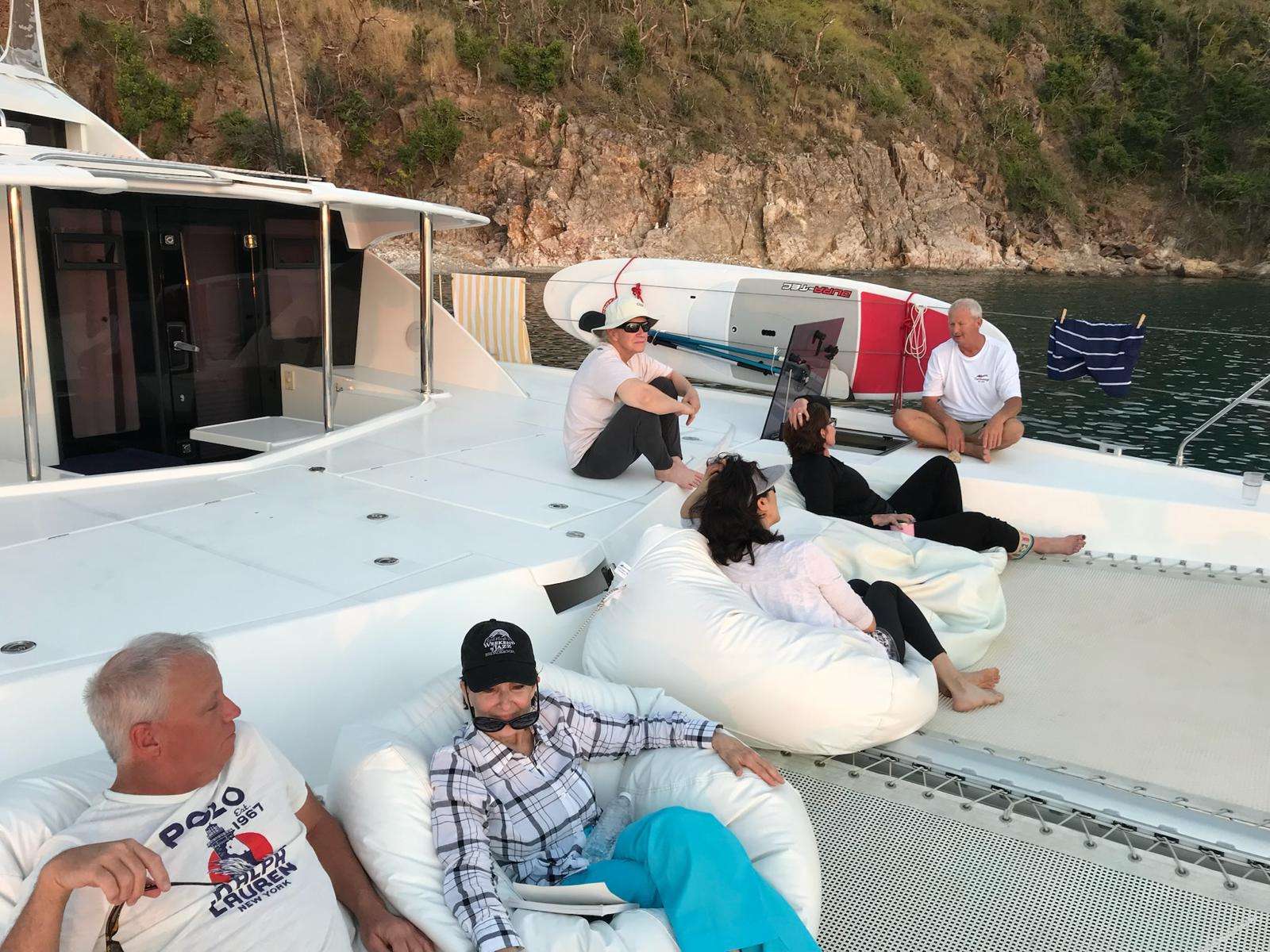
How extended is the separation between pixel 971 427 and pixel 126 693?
4.57 meters

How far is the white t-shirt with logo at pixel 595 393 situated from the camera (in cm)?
447

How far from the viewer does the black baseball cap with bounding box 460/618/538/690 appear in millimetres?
2096

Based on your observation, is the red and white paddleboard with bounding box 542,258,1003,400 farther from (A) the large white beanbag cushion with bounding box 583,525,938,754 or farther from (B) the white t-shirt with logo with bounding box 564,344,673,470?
(A) the large white beanbag cushion with bounding box 583,525,938,754

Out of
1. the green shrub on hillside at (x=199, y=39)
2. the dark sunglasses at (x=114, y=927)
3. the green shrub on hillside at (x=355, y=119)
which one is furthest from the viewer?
the green shrub on hillside at (x=355, y=119)

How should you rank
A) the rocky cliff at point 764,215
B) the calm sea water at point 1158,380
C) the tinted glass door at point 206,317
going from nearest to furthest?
the tinted glass door at point 206,317 → the calm sea water at point 1158,380 → the rocky cliff at point 764,215

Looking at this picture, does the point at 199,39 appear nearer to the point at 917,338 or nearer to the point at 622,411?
the point at 917,338

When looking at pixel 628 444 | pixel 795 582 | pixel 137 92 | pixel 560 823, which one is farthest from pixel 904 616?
pixel 137 92

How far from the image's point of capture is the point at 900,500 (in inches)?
182

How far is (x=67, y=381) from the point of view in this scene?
4812 millimetres

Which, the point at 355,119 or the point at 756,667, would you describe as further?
the point at 355,119

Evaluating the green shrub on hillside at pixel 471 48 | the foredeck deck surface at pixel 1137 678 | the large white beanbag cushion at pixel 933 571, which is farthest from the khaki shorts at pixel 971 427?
the green shrub on hillside at pixel 471 48

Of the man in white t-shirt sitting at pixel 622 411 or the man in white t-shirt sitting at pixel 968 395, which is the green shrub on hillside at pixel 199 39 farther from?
the man in white t-shirt sitting at pixel 968 395

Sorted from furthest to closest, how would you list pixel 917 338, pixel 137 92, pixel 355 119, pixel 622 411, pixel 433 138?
pixel 355 119
pixel 433 138
pixel 137 92
pixel 917 338
pixel 622 411

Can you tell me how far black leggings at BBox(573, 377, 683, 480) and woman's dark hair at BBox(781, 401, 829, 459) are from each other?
577mm
